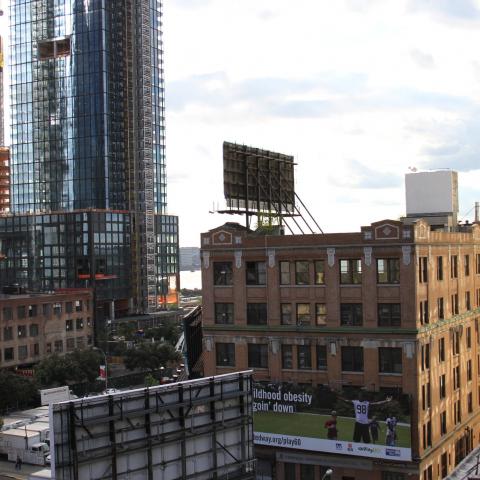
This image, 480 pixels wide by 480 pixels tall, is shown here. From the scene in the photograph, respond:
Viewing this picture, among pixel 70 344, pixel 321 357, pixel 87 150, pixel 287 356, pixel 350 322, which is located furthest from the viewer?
pixel 87 150

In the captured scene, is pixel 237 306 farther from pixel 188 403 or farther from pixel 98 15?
pixel 98 15

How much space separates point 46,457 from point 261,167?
1372 inches

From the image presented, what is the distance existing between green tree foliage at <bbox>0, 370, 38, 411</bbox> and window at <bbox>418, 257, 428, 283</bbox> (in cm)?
5281

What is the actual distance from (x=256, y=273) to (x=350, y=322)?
8786 mm

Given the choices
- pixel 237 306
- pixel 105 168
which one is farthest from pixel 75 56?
pixel 237 306

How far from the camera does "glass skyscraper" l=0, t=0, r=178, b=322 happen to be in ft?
554

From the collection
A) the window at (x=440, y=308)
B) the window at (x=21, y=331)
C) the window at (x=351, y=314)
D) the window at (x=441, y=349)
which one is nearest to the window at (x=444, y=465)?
the window at (x=441, y=349)

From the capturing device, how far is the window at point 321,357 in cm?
5981

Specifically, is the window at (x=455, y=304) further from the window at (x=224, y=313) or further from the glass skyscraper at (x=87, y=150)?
the glass skyscraper at (x=87, y=150)

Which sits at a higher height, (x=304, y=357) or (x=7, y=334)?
(x=304, y=357)

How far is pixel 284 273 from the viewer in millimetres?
61500

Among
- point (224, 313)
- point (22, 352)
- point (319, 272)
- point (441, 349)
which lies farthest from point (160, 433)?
point (22, 352)

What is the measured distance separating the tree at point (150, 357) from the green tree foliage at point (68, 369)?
10.1 metres

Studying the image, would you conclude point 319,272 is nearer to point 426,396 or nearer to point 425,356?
point 425,356
